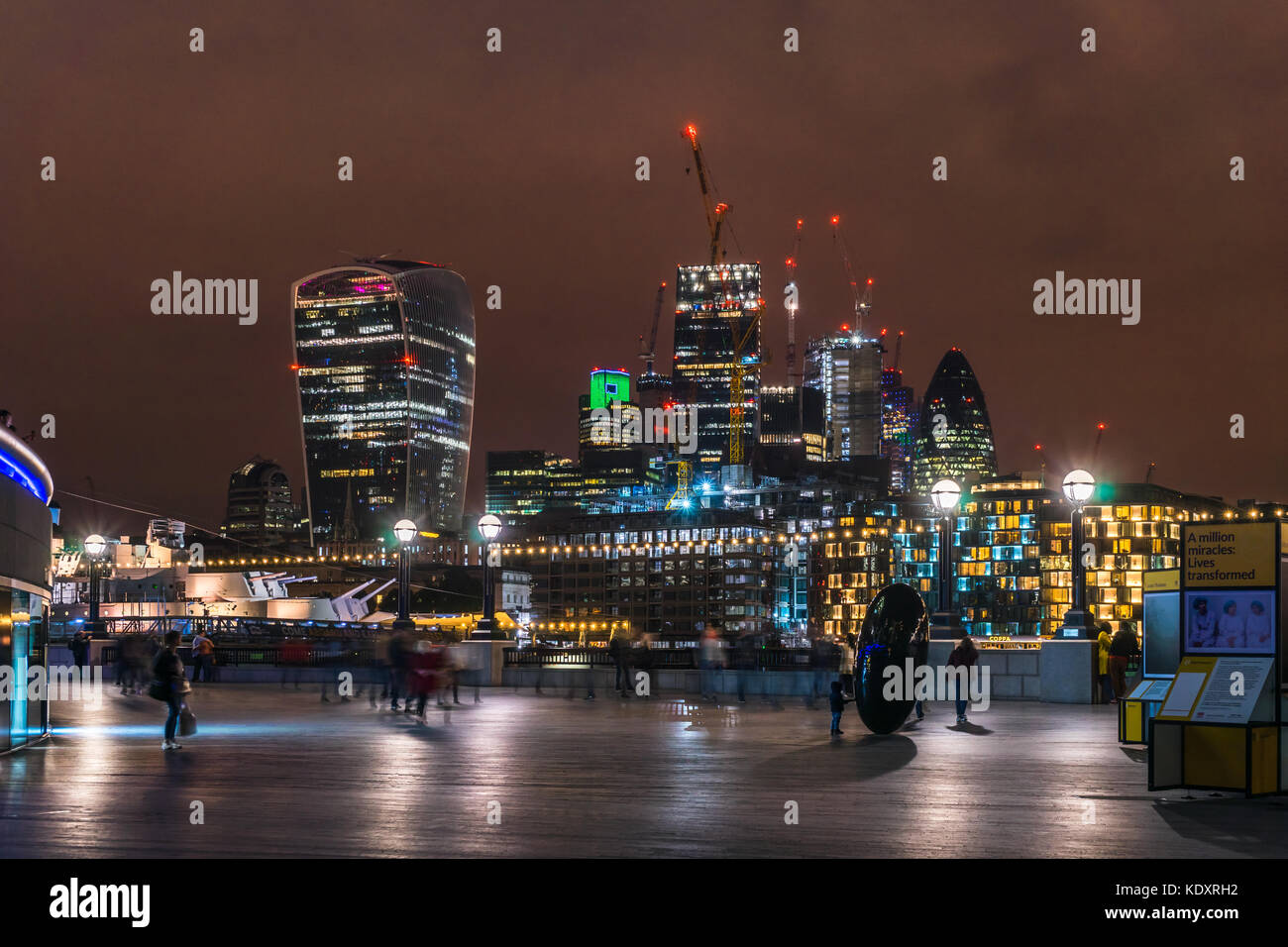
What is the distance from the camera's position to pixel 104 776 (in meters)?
17.4

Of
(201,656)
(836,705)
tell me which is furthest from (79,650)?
(836,705)

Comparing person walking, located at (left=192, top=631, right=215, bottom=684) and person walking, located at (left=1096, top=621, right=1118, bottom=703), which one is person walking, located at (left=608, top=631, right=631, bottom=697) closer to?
person walking, located at (left=1096, top=621, right=1118, bottom=703)

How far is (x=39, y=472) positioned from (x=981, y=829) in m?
20.7

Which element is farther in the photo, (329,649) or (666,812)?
(329,649)

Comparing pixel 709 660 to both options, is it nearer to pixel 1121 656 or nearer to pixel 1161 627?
pixel 1121 656

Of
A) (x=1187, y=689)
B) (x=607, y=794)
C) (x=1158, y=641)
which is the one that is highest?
(x=1158, y=641)

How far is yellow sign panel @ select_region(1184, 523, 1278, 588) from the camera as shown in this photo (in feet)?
50.4

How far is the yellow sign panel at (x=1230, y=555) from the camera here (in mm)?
15352

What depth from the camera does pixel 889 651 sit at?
77.9ft

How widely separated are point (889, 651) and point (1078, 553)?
1112cm

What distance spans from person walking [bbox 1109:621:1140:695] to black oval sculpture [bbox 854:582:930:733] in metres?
7.87
